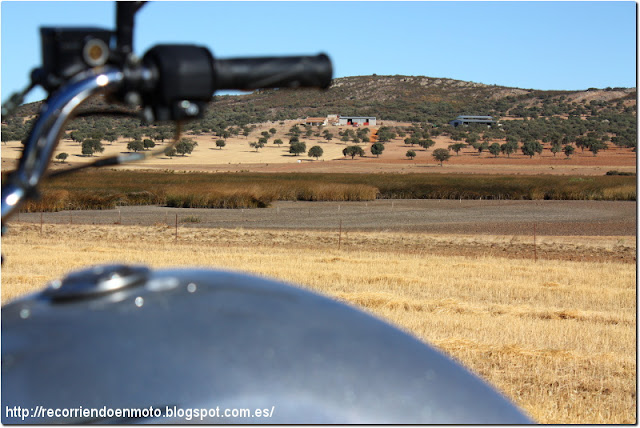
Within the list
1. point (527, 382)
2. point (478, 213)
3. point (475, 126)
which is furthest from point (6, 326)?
point (475, 126)

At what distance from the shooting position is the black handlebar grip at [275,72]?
1.87m

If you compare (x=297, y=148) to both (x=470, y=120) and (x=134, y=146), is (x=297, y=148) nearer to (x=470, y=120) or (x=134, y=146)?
(x=134, y=146)

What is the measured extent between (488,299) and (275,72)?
1382cm

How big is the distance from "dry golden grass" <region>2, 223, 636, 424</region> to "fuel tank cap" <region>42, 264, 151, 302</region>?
204 inches

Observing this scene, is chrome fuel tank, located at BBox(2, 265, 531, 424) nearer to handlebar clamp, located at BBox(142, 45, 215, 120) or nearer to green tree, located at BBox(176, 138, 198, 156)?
handlebar clamp, located at BBox(142, 45, 215, 120)

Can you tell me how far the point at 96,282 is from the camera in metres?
2.11

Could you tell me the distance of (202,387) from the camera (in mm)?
1995

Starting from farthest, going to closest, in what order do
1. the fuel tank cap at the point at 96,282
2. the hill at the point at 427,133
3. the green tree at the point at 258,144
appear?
the green tree at the point at 258,144 < the hill at the point at 427,133 < the fuel tank cap at the point at 96,282

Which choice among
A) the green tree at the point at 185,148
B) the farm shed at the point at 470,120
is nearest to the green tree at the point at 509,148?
the farm shed at the point at 470,120

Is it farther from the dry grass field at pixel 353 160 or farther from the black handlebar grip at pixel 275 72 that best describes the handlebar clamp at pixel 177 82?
the dry grass field at pixel 353 160

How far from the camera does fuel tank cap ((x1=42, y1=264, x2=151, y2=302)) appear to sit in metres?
2.11

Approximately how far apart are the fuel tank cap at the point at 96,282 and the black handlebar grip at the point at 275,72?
2.09 ft

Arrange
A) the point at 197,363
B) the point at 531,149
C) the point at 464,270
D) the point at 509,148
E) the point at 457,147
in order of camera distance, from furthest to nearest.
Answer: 1. the point at 457,147
2. the point at 509,148
3. the point at 531,149
4. the point at 464,270
5. the point at 197,363

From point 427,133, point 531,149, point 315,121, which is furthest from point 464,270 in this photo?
point 315,121
